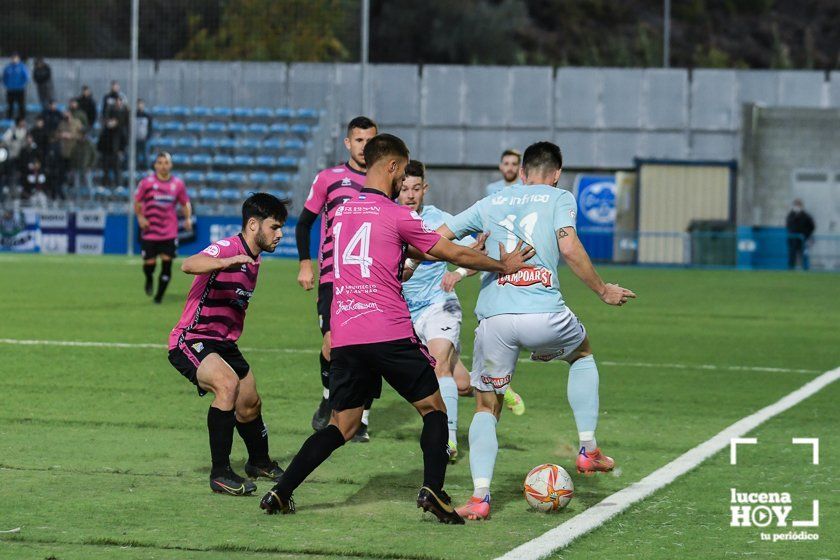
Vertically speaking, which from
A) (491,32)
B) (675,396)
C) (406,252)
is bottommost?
(675,396)

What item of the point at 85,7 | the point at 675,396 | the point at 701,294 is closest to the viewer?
the point at 675,396

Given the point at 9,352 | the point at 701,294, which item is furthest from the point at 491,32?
the point at 9,352

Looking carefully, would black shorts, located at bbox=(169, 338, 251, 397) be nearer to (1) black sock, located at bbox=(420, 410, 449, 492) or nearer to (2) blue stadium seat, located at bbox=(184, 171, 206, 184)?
(1) black sock, located at bbox=(420, 410, 449, 492)

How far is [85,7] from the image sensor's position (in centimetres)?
5266

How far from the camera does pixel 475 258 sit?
720 centimetres

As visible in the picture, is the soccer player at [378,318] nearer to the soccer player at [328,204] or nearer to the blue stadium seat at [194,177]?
the soccer player at [328,204]

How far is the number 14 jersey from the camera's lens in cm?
711

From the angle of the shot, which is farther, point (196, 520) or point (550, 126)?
point (550, 126)

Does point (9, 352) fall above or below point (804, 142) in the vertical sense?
below

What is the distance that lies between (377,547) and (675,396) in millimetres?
6403

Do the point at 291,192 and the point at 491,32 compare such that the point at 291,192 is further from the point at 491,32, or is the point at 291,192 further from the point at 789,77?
the point at 491,32

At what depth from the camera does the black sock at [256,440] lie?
27.2 ft

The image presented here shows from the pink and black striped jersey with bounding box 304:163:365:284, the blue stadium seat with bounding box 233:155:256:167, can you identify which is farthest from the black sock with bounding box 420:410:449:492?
the blue stadium seat with bounding box 233:155:256:167

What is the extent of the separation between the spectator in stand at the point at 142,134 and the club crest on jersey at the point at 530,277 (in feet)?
107
